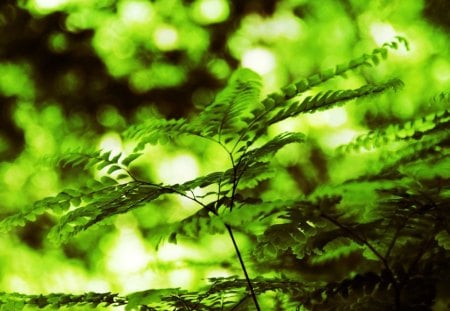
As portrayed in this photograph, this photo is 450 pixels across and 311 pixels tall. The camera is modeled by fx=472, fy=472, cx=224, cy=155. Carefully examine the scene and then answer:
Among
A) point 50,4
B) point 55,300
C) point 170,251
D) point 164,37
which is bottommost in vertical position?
point 55,300

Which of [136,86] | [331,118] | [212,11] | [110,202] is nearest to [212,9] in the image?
[212,11]

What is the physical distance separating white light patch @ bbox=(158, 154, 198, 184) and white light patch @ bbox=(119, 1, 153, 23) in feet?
3.57

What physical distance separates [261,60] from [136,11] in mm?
1027

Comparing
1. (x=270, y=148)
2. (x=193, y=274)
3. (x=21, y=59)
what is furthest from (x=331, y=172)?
(x=21, y=59)

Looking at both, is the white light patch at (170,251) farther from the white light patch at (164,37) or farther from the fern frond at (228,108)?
the fern frond at (228,108)

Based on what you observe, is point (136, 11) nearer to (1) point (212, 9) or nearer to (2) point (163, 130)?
(1) point (212, 9)

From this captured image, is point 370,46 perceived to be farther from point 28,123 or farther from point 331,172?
point 28,123

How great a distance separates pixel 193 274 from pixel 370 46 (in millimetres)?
1977

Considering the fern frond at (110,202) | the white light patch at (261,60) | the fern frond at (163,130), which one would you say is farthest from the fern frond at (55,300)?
the white light patch at (261,60)

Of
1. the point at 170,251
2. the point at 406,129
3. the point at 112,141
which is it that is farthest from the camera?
the point at 112,141

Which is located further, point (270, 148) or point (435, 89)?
point (435, 89)

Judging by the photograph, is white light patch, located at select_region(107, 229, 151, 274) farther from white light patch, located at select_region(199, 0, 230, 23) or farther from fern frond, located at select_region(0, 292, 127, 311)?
fern frond, located at select_region(0, 292, 127, 311)

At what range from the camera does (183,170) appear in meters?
3.39

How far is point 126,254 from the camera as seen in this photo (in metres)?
3.38
